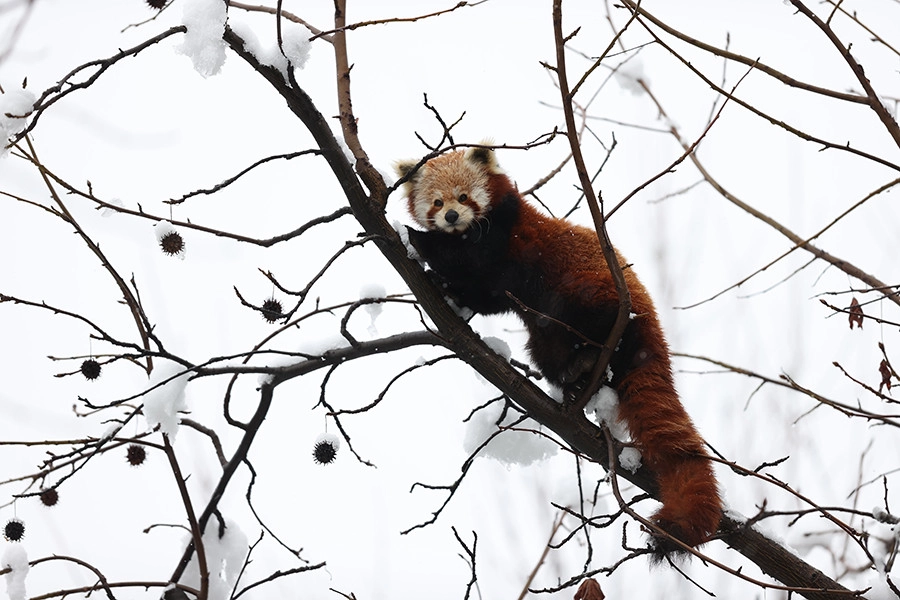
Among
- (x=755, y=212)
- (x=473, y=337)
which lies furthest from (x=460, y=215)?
(x=755, y=212)

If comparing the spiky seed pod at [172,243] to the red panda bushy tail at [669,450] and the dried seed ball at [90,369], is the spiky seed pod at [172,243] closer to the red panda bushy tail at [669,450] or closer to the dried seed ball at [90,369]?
the dried seed ball at [90,369]

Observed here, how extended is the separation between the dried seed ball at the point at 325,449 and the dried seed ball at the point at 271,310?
22.4 inches

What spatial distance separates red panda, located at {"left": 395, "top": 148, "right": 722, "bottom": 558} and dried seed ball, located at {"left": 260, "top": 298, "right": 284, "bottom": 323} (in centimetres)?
71

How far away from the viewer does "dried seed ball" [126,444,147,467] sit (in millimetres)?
3303

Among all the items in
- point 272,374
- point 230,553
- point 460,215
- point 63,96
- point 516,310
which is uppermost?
point 460,215

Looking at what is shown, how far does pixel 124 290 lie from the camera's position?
2.67 meters

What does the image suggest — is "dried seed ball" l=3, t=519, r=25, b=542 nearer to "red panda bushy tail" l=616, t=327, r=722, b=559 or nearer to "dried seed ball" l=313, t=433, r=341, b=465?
"dried seed ball" l=313, t=433, r=341, b=465

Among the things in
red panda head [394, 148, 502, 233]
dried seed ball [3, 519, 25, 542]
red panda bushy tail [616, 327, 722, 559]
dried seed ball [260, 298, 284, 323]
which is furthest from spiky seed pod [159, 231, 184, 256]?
red panda bushy tail [616, 327, 722, 559]

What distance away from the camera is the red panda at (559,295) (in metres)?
3.12

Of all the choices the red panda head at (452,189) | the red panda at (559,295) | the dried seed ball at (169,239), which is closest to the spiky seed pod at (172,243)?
the dried seed ball at (169,239)

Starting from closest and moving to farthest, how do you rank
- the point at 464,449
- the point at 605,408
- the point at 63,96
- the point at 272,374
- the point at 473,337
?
1. the point at 63,96
2. the point at 272,374
3. the point at 473,337
4. the point at 605,408
5. the point at 464,449

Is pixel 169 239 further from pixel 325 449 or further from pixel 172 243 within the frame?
pixel 325 449

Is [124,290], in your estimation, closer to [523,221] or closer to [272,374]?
[272,374]

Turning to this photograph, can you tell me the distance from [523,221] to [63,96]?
2.30 metres
